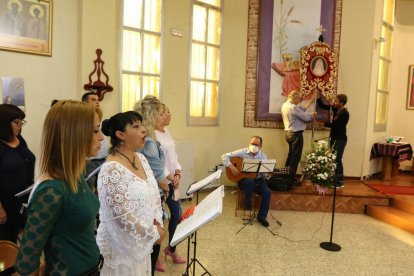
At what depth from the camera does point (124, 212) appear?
1.70 meters

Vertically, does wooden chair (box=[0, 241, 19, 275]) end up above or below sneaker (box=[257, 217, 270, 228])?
above

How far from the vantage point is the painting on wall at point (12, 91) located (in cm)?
370

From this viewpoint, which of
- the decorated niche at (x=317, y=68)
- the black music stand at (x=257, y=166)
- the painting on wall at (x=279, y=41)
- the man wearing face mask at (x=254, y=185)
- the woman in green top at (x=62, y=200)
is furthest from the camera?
the painting on wall at (x=279, y=41)

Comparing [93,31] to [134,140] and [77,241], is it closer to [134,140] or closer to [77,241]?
[134,140]

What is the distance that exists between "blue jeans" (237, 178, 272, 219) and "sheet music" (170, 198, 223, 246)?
266cm

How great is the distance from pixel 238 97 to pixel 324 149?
2.31 meters

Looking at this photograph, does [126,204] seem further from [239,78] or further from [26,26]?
[239,78]

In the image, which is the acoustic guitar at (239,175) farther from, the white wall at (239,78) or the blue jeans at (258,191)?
the white wall at (239,78)

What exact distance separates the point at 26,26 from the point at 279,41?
415cm

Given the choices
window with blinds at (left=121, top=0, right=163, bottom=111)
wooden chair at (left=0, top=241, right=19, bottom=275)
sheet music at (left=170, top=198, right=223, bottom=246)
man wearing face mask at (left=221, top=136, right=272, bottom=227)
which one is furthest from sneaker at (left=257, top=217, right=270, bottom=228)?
wooden chair at (left=0, top=241, right=19, bottom=275)

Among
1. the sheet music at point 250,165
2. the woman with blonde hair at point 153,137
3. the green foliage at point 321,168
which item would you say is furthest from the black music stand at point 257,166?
the woman with blonde hair at point 153,137

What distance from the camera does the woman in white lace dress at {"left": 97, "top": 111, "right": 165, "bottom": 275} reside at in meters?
1.71

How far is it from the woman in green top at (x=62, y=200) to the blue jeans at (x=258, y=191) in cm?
355

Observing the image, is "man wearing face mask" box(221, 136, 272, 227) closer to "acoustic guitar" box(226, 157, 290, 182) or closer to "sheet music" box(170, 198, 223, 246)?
"acoustic guitar" box(226, 157, 290, 182)
